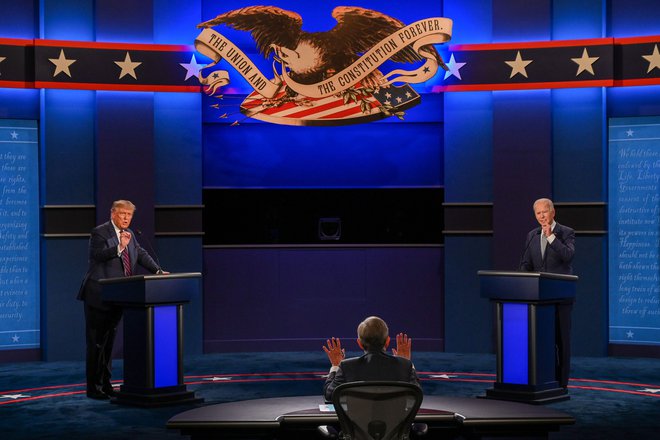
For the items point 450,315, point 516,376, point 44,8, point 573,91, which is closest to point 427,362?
point 450,315

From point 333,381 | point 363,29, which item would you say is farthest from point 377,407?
point 363,29

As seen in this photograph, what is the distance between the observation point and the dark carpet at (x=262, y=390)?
6.31 m

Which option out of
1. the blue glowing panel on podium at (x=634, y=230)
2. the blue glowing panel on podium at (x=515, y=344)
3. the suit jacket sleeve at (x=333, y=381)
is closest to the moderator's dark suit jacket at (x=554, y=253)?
the blue glowing panel on podium at (x=515, y=344)

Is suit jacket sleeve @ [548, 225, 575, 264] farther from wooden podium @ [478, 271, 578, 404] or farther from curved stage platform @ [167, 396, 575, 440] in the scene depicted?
curved stage platform @ [167, 396, 575, 440]

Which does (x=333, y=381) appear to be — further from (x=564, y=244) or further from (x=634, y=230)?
(x=634, y=230)

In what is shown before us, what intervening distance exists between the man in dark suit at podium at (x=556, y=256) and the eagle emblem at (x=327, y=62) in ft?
10.2

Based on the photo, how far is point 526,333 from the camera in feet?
23.5

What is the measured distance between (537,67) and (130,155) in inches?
174

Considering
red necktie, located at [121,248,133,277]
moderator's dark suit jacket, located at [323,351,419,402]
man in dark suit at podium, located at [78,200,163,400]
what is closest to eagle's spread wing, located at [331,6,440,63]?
man in dark suit at podium, located at [78,200,163,400]

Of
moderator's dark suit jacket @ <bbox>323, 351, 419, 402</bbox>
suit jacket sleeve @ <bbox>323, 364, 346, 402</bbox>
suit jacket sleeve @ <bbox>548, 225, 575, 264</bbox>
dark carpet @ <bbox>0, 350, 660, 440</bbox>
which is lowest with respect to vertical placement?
dark carpet @ <bbox>0, 350, 660, 440</bbox>

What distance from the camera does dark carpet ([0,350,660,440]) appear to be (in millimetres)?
6309

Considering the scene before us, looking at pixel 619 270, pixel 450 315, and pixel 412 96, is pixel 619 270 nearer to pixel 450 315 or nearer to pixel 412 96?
pixel 450 315

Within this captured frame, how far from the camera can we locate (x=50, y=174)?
9875 mm

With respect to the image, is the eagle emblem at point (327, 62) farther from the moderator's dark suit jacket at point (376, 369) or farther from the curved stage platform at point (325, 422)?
the moderator's dark suit jacket at point (376, 369)
